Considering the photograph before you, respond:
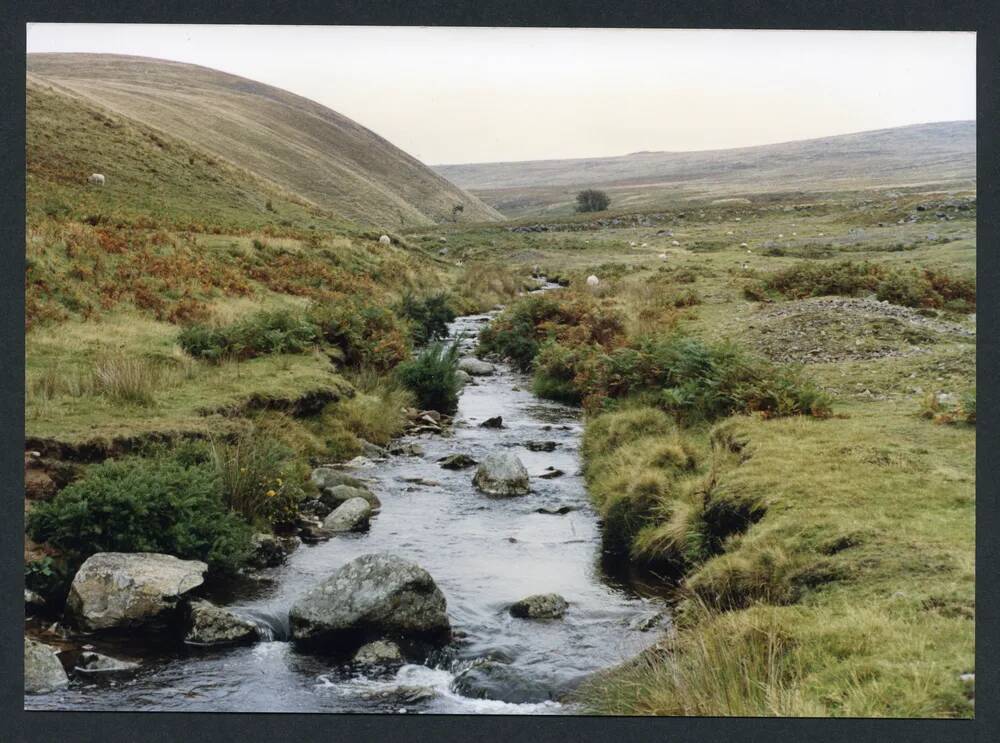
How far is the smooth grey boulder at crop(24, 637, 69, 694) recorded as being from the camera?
7.19 meters

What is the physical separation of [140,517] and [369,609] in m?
2.53

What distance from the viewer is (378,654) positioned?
7.55 metres

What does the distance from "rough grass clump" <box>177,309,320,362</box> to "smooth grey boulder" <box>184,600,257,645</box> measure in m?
7.02

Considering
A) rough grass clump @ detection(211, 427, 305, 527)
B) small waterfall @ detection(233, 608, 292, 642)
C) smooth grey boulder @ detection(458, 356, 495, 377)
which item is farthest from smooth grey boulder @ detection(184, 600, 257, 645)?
→ smooth grey boulder @ detection(458, 356, 495, 377)

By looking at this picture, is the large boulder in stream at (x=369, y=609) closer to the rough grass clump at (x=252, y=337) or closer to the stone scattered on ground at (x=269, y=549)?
the stone scattered on ground at (x=269, y=549)

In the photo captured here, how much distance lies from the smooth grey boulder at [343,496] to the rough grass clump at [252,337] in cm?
418

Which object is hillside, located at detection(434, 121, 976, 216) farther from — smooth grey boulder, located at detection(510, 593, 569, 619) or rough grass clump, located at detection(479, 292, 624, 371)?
smooth grey boulder, located at detection(510, 593, 569, 619)

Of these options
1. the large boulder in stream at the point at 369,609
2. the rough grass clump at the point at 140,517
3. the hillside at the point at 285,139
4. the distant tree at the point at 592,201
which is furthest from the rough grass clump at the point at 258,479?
the distant tree at the point at 592,201

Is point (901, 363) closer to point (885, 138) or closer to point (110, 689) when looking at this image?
point (885, 138)

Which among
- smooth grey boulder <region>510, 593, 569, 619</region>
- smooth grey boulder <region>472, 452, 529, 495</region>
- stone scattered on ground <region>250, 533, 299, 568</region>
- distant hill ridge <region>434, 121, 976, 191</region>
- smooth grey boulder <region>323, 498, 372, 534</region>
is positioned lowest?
smooth grey boulder <region>510, 593, 569, 619</region>

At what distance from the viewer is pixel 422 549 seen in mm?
9836

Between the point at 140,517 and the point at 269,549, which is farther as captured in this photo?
the point at 269,549

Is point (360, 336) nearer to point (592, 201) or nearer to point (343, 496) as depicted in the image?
point (343, 496)

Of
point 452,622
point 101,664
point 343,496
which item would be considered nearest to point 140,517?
point 101,664
